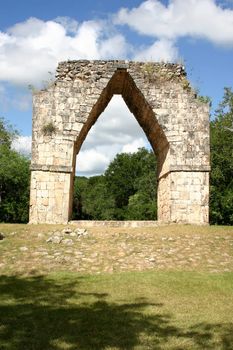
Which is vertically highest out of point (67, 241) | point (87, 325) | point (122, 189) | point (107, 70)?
point (107, 70)

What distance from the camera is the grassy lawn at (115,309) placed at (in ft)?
14.8

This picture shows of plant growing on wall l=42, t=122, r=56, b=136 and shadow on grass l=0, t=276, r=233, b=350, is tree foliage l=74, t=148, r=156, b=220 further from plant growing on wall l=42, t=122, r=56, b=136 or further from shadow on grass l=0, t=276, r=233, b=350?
shadow on grass l=0, t=276, r=233, b=350

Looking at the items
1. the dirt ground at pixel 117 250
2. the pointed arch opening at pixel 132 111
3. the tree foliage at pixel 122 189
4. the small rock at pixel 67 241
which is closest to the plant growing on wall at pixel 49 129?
the pointed arch opening at pixel 132 111

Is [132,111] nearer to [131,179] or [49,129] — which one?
[49,129]

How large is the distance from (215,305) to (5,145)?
1144 inches

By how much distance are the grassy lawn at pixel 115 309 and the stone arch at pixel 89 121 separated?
4.28 m

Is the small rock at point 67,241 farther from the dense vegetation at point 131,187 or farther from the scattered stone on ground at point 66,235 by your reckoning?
the dense vegetation at point 131,187

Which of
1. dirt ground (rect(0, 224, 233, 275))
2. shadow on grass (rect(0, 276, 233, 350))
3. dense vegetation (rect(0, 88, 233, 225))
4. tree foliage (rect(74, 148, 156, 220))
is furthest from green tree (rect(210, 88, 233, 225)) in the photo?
shadow on grass (rect(0, 276, 233, 350))

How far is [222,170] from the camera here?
2708cm

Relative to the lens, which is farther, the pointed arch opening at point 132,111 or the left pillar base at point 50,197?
the pointed arch opening at point 132,111

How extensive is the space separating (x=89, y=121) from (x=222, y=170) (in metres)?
15.5

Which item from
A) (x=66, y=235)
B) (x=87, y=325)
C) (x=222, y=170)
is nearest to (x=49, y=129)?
(x=66, y=235)

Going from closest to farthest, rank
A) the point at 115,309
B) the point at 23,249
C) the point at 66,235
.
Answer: the point at 115,309, the point at 23,249, the point at 66,235

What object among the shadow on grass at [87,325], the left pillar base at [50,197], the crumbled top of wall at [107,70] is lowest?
the shadow on grass at [87,325]
